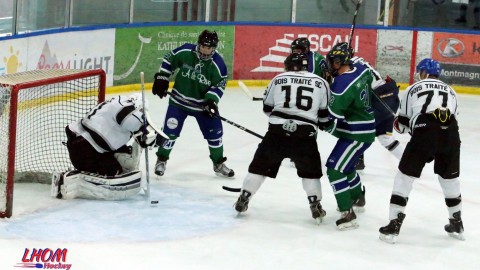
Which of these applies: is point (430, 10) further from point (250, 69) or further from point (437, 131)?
point (437, 131)

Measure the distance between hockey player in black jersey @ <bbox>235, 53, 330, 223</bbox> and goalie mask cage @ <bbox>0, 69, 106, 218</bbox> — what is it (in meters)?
1.33

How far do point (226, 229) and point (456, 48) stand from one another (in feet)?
20.8

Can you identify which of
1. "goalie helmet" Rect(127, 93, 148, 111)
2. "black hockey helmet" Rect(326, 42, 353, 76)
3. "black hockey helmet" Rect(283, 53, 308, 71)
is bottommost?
"goalie helmet" Rect(127, 93, 148, 111)

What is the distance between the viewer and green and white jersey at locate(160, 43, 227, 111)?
6773mm

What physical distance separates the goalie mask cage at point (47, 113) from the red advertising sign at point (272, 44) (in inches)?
165

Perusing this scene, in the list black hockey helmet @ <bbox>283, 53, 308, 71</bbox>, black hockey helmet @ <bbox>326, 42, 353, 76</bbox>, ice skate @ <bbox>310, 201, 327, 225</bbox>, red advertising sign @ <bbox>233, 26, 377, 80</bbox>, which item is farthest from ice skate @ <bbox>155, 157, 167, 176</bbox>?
red advertising sign @ <bbox>233, 26, 377, 80</bbox>

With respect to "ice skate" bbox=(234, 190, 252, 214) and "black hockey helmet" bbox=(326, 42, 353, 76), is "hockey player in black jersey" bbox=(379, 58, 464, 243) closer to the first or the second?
"black hockey helmet" bbox=(326, 42, 353, 76)

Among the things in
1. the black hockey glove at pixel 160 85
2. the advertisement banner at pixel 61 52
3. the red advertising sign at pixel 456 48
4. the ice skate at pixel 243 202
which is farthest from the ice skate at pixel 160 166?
the red advertising sign at pixel 456 48

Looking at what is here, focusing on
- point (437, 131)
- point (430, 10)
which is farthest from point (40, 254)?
point (430, 10)

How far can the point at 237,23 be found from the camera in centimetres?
1088

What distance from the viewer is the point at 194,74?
680 centimetres

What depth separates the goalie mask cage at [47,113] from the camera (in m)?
6.14

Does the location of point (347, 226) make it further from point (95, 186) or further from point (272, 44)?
point (272, 44)

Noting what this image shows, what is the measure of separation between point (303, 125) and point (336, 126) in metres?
0.30
